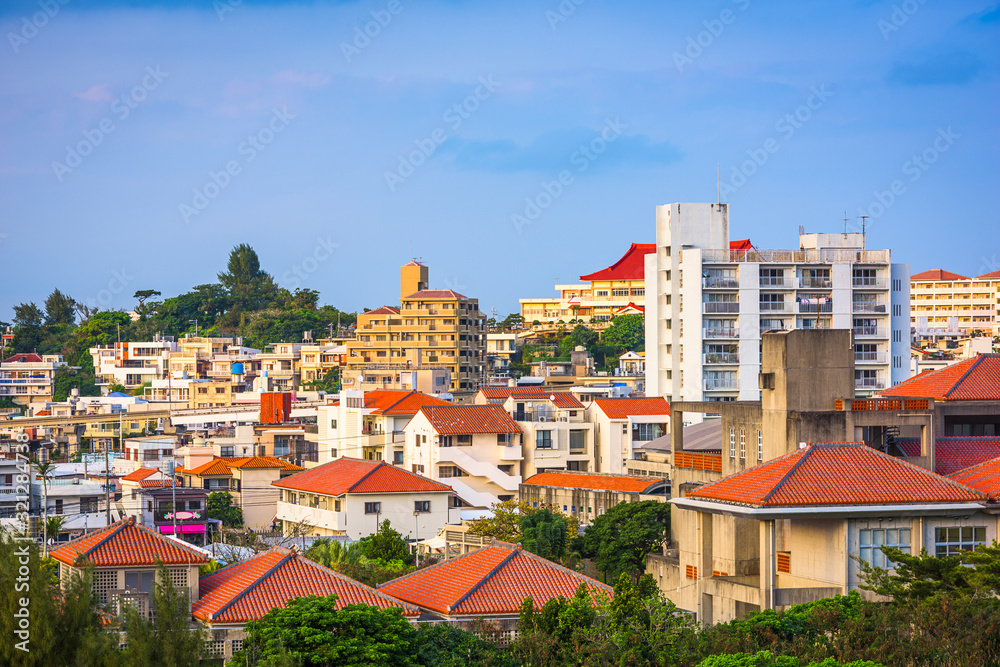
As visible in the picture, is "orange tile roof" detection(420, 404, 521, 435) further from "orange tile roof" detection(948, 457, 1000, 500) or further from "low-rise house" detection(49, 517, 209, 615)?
"low-rise house" detection(49, 517, 209, 615)

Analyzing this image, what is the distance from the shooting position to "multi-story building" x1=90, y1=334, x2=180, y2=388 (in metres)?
117

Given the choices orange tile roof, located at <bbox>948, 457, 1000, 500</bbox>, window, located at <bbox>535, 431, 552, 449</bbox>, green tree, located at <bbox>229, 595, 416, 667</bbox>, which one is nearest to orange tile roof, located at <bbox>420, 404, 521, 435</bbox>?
window, located at <bbox>535, 431, 552, 449</bbox>

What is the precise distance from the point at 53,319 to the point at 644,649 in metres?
127

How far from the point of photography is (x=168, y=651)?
21562 millimetres

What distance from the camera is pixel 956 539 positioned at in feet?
102

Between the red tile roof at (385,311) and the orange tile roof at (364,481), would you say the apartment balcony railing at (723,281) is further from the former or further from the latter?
the red tile roof at (385,311)

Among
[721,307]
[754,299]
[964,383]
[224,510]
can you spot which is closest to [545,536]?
[964,383]

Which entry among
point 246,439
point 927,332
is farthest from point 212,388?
point 927,332

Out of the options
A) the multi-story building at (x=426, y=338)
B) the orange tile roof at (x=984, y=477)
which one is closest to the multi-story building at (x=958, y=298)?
the multi-story building at (x=426, y=338)

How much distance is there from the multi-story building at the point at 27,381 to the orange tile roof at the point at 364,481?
66492 mm

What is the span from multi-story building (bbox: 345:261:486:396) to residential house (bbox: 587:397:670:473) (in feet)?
106

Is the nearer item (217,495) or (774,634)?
(774,634)

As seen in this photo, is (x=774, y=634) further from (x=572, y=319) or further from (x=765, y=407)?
(x=572, y=319)

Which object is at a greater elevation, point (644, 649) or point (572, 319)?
point (572, 319)
